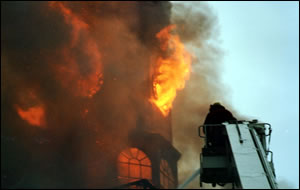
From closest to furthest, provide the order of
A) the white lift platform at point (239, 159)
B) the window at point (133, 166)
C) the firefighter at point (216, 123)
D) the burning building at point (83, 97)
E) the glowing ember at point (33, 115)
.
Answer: the white lift platform at point (239, 159), the firefighter at point (216, 123), the window at point (133, 166), the burning building at point (83, 97), the glowing ember at point (33, 115)

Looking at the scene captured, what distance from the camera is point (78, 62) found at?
31.2 metres

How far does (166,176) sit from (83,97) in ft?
28.4

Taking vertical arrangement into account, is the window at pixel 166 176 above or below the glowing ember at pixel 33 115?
below

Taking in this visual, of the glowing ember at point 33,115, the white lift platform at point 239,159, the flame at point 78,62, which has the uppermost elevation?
the flame at point 78,62

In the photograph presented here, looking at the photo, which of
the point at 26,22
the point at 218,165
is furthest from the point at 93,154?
the point at 218,165

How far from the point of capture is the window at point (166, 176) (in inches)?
1175

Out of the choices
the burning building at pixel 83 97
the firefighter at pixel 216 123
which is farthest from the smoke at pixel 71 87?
the firefighter at pixel 216 123

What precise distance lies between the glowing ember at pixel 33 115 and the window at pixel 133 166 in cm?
650

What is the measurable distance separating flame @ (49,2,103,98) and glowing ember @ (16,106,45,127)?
2.81 metres

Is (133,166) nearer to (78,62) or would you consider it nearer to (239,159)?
(78,62)

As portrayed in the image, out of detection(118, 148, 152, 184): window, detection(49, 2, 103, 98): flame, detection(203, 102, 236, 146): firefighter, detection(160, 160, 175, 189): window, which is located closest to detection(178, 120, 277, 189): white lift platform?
detection(203, 102, 236, 146): firefighter

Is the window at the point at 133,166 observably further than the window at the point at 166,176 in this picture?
No

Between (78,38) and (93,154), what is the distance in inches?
365

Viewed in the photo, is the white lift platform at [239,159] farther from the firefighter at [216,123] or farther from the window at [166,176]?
the window at [166,176]
